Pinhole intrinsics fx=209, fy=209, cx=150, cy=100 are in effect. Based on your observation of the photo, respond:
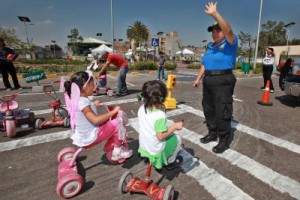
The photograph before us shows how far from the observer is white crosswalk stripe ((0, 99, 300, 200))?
105 inches

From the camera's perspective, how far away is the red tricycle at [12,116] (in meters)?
4.11

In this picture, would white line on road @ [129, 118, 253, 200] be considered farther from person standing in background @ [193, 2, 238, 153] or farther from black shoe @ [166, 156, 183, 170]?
person standing in background @ [193, 2, 238, 153]

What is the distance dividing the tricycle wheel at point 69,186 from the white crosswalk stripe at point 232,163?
4.94ft

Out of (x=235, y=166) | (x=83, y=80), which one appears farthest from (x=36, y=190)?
(x=235, y=166)

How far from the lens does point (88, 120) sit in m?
2.73

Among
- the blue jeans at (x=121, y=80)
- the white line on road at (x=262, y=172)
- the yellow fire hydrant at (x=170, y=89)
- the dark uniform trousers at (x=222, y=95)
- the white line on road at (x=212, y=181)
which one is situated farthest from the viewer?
the blue jeans at (x=121, y=80)

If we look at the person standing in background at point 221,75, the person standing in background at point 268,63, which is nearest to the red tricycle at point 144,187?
the person standing in background at point 221,75

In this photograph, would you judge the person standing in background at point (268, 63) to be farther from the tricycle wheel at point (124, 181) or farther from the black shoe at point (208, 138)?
the tricycle wheel at point (124, 181)

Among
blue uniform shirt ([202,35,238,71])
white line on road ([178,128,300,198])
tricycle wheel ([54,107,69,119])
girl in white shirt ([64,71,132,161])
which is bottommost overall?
white line on road ([178,128,300,198])

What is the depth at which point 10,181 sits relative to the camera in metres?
2.90

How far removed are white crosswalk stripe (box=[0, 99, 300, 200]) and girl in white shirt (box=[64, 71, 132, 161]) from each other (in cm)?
130

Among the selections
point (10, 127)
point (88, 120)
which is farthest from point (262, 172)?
point (10, 127)

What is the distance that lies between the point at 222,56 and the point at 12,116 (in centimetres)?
412

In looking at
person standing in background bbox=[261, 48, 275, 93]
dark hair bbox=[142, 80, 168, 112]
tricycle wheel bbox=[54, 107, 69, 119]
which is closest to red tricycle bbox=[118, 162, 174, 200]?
dark hair bbox=[142, 80, 168, 112]
